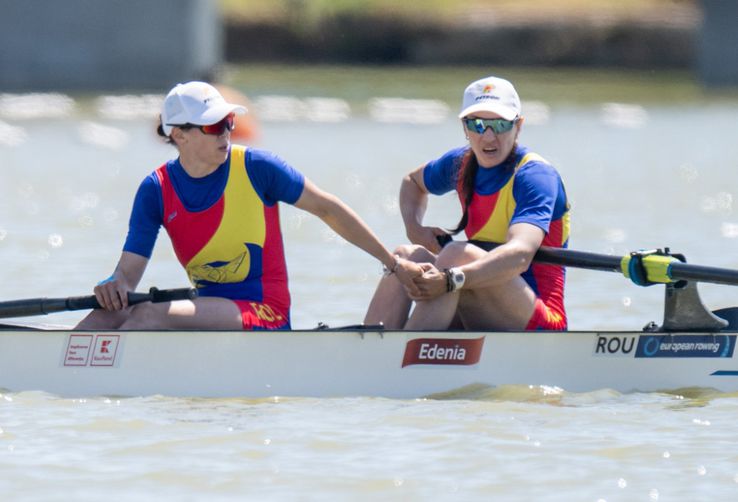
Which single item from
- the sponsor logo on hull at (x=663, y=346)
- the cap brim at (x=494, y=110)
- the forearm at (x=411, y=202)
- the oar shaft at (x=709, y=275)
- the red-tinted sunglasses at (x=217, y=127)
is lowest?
the sponsor logo on hull at (x=663, y=346)

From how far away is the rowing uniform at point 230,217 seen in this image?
7.30 m

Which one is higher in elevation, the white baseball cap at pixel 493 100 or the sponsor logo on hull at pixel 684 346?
the white baseball cap at pixel 493 100

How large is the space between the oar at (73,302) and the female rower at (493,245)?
948 mm

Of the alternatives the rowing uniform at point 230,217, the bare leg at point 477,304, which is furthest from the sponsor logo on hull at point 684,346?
the rowing uniform at point 230,217

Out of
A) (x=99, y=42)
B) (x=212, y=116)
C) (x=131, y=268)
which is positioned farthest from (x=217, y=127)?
(x=99, y=42)

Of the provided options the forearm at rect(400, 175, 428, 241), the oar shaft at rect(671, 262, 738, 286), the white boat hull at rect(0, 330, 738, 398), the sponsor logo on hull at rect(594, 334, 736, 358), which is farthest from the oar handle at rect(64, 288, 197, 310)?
the oar shaft at rect(671, 262, 738, 286)

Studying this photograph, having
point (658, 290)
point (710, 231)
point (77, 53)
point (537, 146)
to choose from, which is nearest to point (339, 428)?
point (658, 290)

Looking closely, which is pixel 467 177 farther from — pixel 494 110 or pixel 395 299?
pixel 395 299

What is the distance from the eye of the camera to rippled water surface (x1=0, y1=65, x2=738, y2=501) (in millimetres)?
6242

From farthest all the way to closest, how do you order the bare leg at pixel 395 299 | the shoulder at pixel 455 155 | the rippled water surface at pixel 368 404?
1. the shoulder at pixel 455 155
2. the bare leg at pixel 395 299
3. the rippled water surface at pixel 368 404

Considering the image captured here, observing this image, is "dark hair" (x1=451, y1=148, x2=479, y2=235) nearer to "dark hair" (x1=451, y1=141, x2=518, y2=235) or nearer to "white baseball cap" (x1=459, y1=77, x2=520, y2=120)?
"dark hair" (x1=451, y1=141, x2=518, y2=235)

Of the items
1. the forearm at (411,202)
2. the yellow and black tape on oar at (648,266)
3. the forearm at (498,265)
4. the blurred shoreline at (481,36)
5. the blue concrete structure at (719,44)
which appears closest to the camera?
the forearm at (498,265)

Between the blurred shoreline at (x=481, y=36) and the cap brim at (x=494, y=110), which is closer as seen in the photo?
the cap brim at (x=494, y=110)

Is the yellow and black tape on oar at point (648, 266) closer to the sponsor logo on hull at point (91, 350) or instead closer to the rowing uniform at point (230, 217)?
the rowing uniform at point (230, 217)
